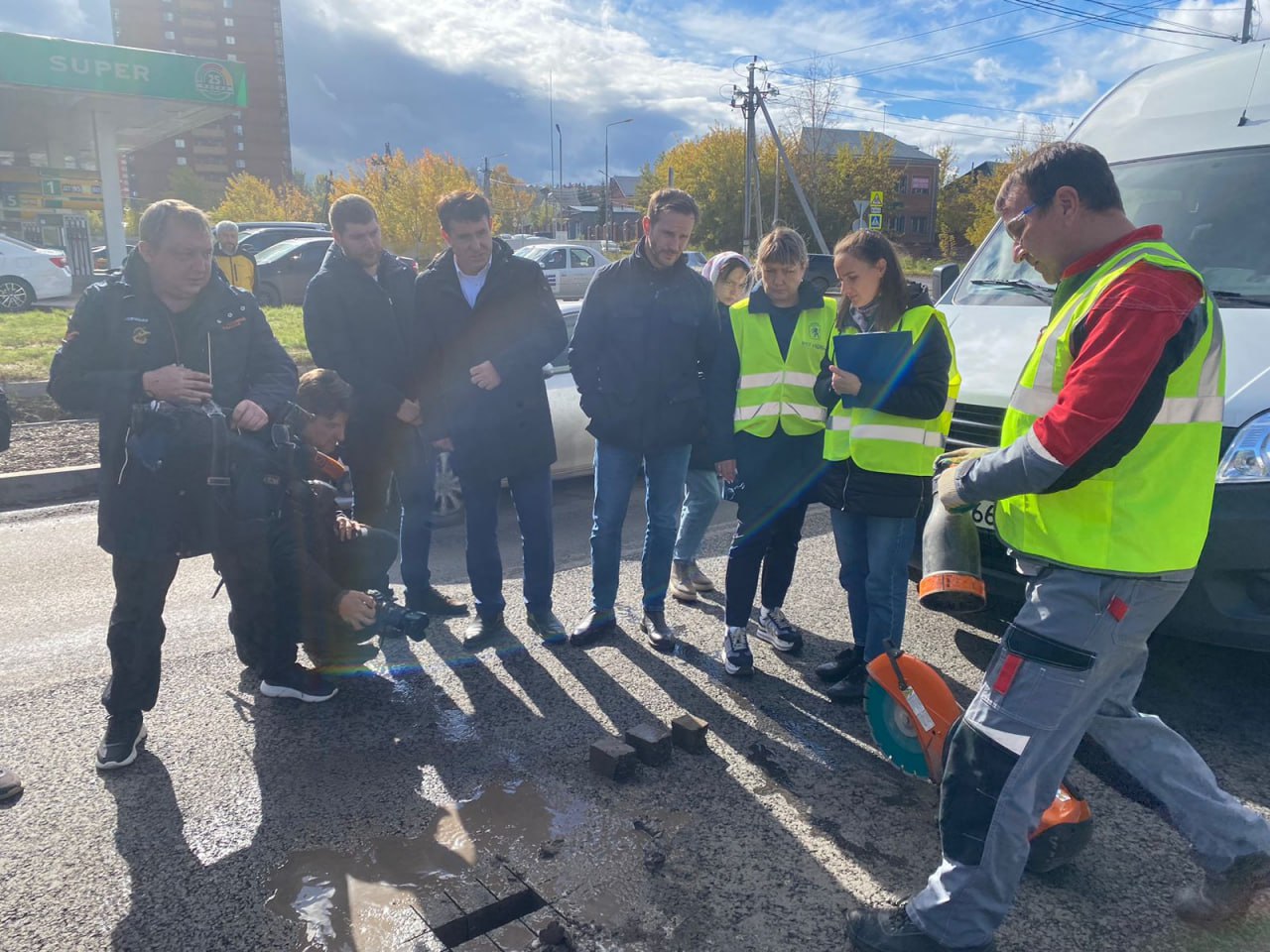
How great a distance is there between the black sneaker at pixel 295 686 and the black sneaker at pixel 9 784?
3.07 ft

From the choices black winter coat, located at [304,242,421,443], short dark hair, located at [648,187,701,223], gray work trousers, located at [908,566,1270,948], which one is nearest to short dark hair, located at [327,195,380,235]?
black winter coat, located at [304,242,421,443]

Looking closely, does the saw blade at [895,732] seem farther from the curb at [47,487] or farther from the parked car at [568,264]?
the parked car at [568,264]

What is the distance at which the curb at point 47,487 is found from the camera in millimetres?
7121

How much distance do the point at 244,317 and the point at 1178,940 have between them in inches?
147

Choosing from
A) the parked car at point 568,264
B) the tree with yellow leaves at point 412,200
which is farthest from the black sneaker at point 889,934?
the tree with yellow leaves at point 412,200

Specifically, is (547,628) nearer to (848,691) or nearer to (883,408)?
(848,691)

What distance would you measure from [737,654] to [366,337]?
7.96 ft

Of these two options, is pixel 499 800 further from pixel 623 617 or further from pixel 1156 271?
pixel 1156 271

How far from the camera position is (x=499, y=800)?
3191 millimetres

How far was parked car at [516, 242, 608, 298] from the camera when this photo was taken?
2300cm

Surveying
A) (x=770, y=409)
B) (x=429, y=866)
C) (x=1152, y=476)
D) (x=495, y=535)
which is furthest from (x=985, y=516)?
(x=429, y=866)

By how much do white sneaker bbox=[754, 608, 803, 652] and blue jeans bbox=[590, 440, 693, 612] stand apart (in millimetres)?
535

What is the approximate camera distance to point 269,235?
21.8 metres

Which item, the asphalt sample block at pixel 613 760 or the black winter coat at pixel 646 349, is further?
the black winter coat at pixel 646 349
